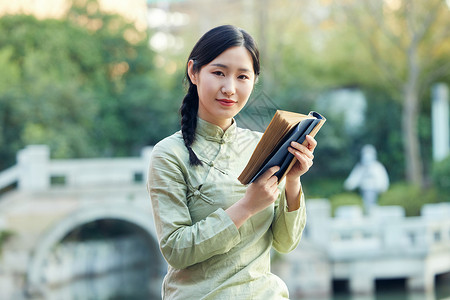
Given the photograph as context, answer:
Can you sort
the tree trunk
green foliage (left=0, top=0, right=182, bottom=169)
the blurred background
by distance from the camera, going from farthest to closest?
1. the tree trunk
2. green foliage (left=0, top=0, right=182, bottom=169)
3. the blurred background

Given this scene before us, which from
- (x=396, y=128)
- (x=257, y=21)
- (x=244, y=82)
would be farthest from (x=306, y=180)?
(x=244, y=82)

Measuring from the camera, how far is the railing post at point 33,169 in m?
9.27

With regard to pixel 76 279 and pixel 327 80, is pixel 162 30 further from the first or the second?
pixel 76 279

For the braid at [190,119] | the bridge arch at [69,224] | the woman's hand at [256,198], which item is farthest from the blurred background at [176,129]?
the woman's hand at [256,198]

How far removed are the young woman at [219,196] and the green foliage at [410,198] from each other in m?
10.0

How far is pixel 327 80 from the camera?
1420 centimetres

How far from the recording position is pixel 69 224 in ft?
30.6

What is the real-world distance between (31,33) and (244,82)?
1246cm

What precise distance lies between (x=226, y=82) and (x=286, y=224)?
319mm

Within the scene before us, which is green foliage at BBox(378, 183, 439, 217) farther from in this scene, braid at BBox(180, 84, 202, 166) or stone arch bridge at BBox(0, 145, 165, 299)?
braid at BBox(180, 84, 202, 166)

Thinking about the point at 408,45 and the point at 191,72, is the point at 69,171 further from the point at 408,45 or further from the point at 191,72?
the point at 191,72

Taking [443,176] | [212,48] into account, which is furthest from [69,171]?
[212,48]

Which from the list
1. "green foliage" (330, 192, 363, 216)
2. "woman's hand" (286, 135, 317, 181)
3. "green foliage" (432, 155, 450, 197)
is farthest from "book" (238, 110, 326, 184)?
"green foliage" (432, 155, 450, 197)

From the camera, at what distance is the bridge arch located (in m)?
8.85
